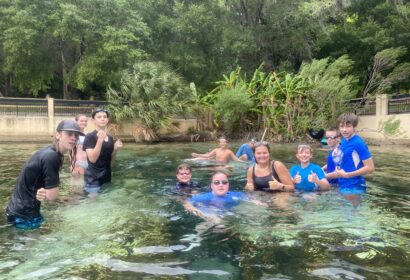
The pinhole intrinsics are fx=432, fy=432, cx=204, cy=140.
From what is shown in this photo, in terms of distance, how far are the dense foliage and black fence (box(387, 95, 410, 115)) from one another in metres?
1.96

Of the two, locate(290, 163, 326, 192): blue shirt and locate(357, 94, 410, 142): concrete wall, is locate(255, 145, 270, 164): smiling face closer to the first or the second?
locate(290, 163, 326, 192): blue shirt

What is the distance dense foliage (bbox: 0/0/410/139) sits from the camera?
25.5 m

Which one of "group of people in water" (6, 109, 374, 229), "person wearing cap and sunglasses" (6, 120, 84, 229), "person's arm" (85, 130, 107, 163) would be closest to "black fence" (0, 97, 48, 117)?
"group of people in water" (6, 109, 374, 229)

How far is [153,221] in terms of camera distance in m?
6.63

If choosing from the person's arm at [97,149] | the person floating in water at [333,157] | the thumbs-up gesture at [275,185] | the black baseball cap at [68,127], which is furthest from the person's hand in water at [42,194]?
the person floating in water at [333,157]

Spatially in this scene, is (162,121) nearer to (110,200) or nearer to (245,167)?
(245,167)

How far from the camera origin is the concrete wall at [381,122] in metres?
23.4

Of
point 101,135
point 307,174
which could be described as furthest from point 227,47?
point 101,135

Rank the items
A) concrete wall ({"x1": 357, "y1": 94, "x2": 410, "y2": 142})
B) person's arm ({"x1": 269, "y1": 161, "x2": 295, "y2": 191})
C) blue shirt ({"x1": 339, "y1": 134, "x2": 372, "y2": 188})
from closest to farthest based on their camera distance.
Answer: blue shirt ({"x1": 339, "y1": 134, "x2": 372, "y2": 188}) → person's arm ({"x1": 269, "y1": 161, "x2": 295, "y2": 191}) → concrete wall ({"x1": 357, "y1": 94, "x2": 410, "y2": 142})

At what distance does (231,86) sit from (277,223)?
20879 millimetres

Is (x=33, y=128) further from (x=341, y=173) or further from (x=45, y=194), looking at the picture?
(x=45, y=194)

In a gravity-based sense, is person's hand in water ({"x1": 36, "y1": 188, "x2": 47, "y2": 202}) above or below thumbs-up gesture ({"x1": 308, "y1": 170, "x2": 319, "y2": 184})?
above

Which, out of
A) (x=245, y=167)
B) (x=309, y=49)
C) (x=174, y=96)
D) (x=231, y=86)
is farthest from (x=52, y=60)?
(x=245, y=167)

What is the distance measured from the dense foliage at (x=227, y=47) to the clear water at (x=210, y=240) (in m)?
17.5
